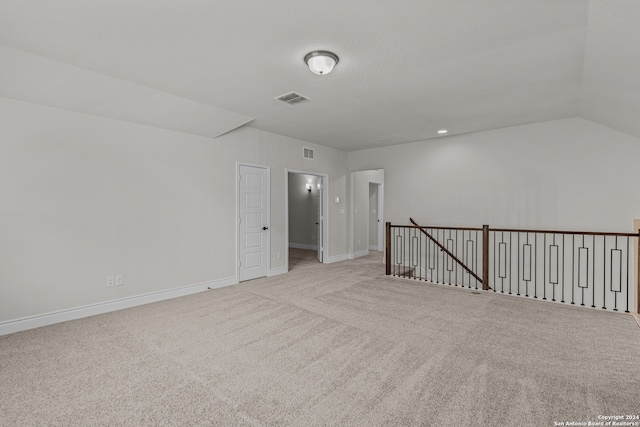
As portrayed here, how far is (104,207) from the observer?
3850 mm

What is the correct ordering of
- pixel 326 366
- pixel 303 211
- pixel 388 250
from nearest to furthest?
pixel 326 366
pixel 388 250
pixel 303 211

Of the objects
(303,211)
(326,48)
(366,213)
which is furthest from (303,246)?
(326,48)

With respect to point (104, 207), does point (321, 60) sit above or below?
above

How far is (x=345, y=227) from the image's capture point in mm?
7754

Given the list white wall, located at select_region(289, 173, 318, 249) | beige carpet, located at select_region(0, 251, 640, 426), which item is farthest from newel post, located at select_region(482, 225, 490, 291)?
white wall, located at select_region(289, 173, 318, 249)

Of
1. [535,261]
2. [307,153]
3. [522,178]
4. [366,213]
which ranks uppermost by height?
[307,153]

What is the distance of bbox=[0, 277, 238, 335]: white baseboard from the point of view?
3262 millimetres

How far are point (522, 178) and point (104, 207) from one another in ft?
21.5

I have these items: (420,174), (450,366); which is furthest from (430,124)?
(450,366)

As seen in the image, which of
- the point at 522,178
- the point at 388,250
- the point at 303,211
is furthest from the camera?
the point at 303,211

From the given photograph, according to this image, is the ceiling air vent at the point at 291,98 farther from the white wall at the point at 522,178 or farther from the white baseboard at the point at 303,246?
the white baseboard at the point at 303,246

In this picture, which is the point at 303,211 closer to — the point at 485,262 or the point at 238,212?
the point at 238,212

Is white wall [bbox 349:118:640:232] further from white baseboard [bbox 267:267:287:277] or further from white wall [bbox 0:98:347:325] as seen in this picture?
white wall [bbox 0:98:347:325]

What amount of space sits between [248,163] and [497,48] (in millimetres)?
4061
